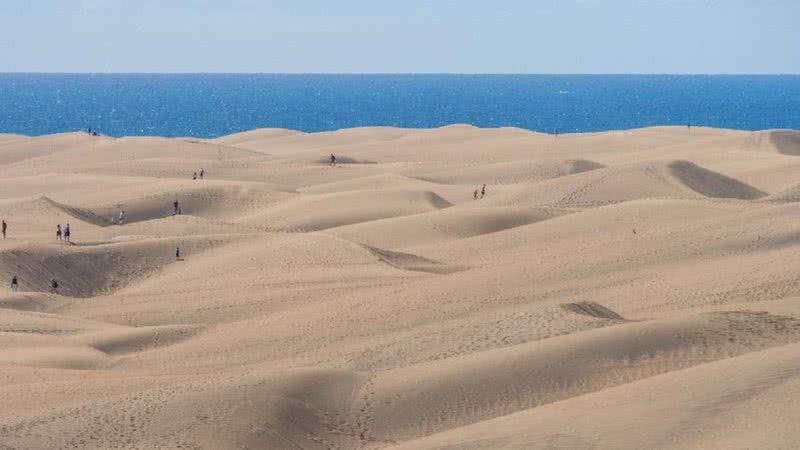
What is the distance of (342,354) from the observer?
859 inches

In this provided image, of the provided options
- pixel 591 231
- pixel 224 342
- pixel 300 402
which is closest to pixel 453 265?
pixel 591 231

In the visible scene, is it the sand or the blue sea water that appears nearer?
the sand

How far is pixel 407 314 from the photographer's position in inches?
976

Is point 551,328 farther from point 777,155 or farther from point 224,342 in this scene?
point 777,155

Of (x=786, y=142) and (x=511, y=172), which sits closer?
(x=511, y=172)

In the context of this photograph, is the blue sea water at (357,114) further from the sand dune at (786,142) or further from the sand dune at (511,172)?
the sand dune at (511,172)

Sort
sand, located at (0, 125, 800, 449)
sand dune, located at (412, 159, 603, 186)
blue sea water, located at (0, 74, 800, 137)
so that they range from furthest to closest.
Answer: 1. blue sea water, located at (0, 74, 800, 137)
2. sand dune, located at (412, 159, 603, 186)
3. sand, located at (0, 125, 800, 449)

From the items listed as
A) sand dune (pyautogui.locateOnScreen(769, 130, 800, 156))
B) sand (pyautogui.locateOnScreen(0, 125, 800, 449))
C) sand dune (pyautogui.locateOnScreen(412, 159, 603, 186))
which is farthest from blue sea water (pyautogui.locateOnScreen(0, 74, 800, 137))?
sand (pyautogui.locateOnScreen(0, 125, 800, 449))

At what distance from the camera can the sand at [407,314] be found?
1675cm

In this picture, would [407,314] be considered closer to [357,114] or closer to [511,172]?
[511,172]

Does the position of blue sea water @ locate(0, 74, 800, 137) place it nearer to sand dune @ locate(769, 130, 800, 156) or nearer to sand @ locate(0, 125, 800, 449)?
sand dune @ locate(769, 130, 800, 156)

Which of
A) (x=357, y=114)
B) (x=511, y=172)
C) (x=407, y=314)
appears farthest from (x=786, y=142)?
(x=357, y=114)

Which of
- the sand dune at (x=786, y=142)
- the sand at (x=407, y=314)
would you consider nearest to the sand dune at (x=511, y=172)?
the sand at (x=407, y=314)

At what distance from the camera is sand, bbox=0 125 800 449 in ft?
55.0
